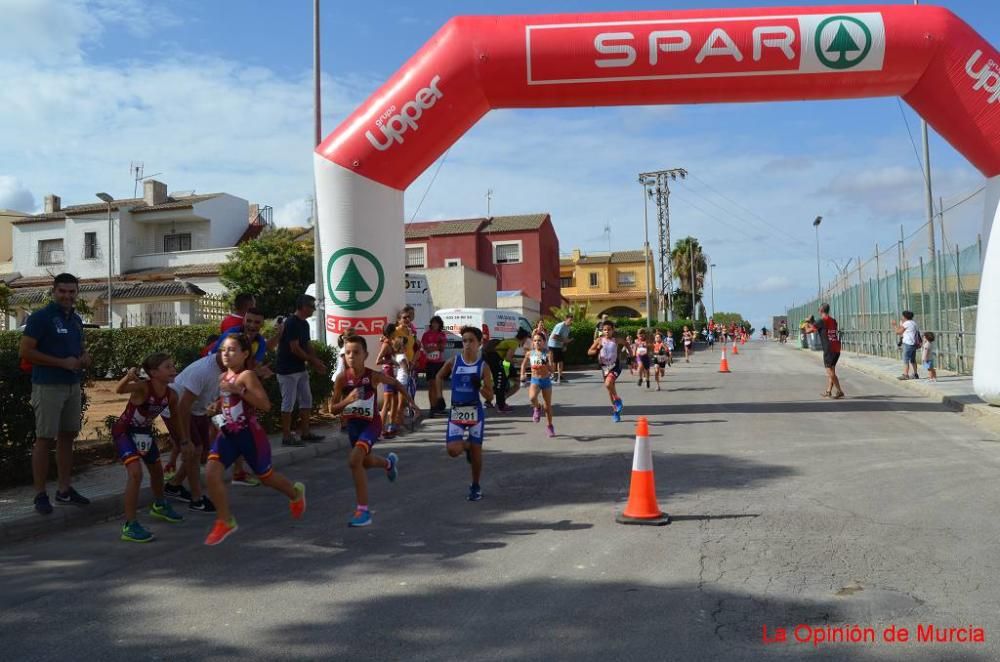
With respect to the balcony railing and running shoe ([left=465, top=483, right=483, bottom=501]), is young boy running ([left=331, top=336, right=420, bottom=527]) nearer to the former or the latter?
running shoe ([left=465, top=483, right=483, bottom=501])

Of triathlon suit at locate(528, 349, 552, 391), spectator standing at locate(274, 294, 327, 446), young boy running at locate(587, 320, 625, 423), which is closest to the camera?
spectator standing at locate(274, 294, 327, 446)

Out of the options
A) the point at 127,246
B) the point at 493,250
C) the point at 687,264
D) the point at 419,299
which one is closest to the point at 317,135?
the point at 419,299

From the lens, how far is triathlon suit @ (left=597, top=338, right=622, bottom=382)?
13.1 metres

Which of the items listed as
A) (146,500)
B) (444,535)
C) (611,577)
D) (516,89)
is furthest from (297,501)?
(516,89)

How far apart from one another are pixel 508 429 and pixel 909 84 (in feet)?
27.5

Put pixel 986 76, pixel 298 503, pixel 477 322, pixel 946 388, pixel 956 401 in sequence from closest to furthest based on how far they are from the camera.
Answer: pixel 298 503, pixel 986 76, pixel 956 401, pixel 946 388, pixel 477 322

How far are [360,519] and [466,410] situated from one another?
151 centimetres

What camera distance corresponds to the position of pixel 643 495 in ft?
20.4

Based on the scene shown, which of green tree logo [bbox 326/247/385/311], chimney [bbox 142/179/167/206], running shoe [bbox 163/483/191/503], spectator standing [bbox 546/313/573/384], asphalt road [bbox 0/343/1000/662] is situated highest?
chimney [bbox 142/179/167/206]

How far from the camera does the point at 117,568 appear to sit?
5.38 m

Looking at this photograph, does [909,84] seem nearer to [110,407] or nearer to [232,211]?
[110,407]

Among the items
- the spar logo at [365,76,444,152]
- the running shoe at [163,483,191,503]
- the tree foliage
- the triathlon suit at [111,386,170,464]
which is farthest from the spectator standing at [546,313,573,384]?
the tree foliage

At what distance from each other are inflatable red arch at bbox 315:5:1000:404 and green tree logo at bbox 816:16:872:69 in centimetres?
2

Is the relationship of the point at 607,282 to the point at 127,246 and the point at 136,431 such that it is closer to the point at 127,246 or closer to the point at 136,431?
the point at 127,246
